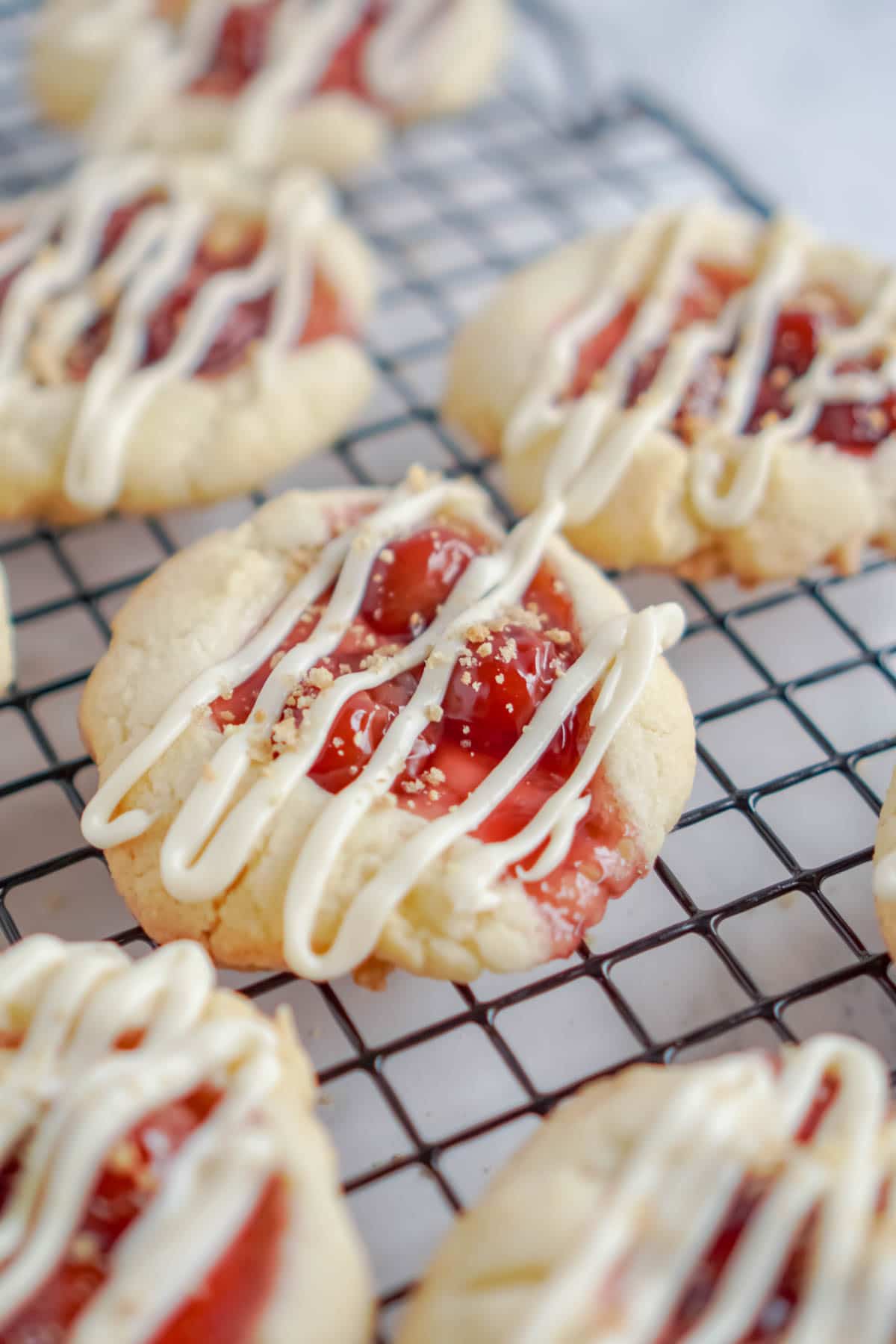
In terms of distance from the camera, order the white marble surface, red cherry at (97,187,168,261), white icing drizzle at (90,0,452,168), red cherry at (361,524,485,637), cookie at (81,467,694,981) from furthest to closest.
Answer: the white marble surface < white icing drizzle at (90,0,452,168) < red cherry at (97,187,168,261) < red cherry at (361,524,485,637) < cookie at (81,467,694,981)

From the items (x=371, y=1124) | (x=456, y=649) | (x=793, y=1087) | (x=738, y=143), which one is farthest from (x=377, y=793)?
(x=738, y=143)

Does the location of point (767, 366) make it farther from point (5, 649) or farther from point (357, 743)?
point (5, 649)

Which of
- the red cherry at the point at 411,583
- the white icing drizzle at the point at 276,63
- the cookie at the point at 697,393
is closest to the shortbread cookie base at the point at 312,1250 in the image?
the red cherry at the point at 411,583

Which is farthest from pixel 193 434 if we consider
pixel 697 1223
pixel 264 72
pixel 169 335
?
pixel 697 1223

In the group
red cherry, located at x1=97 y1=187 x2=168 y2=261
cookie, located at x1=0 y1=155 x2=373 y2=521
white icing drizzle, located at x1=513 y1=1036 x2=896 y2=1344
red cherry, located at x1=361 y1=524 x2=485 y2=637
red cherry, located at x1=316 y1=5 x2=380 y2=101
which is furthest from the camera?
red cherry, located at x1=316 y1=5 x2=380 y2=101

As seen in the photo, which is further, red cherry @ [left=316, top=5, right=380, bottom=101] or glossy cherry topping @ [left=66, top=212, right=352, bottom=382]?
red cherry @ [left=316, top=5, right=380, bottom=101]

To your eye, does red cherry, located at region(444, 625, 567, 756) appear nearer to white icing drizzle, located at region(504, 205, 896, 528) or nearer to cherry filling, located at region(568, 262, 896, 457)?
white icing drizzle, located at region(504, 205, 896, 528)

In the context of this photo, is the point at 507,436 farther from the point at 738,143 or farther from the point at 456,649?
the point at 738,143

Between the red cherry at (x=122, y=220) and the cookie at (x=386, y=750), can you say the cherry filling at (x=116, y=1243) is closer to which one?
the cookie at (x=386, y=750)

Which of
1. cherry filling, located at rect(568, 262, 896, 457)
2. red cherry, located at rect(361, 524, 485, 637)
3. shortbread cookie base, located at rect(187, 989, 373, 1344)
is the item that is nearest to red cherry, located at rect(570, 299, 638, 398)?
cherry filling, located at rect(568, 262, 896, 457)
